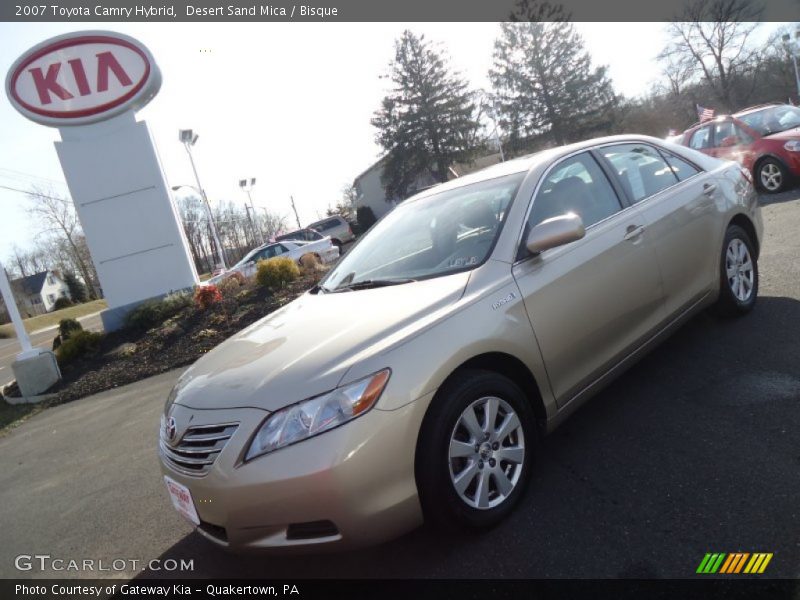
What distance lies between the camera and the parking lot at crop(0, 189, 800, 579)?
7.39ft

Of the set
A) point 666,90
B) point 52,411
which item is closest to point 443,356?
point 52,411

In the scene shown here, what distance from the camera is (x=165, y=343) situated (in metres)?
9.73

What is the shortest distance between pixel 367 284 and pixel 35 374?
8590 mm

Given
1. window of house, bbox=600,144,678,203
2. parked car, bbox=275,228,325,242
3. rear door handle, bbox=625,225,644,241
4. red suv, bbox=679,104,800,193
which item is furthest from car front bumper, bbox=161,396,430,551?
parked car, bbox=275,228,325,242

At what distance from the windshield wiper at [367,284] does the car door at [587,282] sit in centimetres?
68

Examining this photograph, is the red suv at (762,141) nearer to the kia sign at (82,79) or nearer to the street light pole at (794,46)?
the kia sign at (82,79)

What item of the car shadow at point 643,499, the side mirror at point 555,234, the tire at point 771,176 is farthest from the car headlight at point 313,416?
the tire at point 771,176

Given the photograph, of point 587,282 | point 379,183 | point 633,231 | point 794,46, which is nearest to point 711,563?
point 587,282

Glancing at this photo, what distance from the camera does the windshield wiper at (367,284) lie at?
3068mm

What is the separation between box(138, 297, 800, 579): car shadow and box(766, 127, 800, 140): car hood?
26.0ft

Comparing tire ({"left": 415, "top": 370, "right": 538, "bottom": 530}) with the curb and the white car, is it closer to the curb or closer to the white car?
the curb

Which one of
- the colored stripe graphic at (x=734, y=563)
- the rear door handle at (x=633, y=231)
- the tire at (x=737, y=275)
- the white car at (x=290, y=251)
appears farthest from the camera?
the white car at (x=290, y=251)

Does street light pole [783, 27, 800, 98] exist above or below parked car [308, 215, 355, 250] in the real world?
above

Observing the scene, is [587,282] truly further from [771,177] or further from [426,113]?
[426,113]
